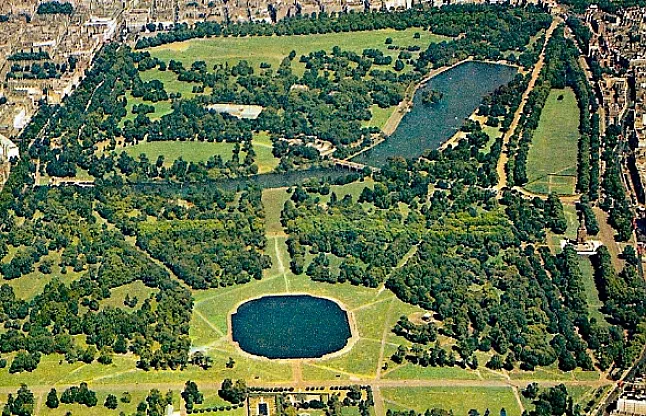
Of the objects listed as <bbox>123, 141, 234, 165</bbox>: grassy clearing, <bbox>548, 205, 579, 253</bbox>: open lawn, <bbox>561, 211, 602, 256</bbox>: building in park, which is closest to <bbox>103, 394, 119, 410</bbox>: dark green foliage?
<bbox>548, 205, 579, 253</bbox>: open lawn

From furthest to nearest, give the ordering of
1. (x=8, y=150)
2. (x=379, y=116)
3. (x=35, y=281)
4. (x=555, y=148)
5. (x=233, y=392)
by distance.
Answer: (x=379, y=116) < (x=555, y=148) < (x=8, y=150) < (x=35, y=281) < (x=233, y=392)

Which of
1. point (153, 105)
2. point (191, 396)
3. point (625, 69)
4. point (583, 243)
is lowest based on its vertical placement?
point (153, 105)

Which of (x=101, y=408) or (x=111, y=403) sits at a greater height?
(x=111, y=403)

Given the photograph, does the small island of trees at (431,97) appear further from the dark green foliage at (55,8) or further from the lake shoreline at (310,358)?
the dark green foliage at (55,8)

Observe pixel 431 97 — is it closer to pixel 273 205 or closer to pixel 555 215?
pixel 273 205

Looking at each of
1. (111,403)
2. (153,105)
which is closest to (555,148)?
(153,105)

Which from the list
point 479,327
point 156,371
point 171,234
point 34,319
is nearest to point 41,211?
point 171,234


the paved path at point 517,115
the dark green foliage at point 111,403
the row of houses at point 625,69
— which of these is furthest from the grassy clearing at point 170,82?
the dark green foliage at point 111,403
